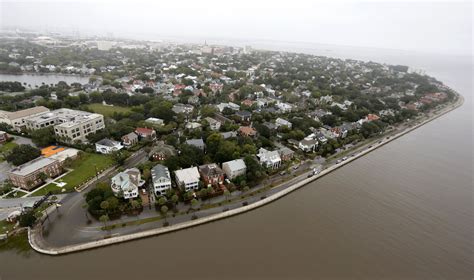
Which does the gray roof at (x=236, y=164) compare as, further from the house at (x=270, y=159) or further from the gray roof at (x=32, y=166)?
the gray roof at (x=32, y=166)

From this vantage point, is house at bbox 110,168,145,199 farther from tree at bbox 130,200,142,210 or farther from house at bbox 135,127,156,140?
house at bbox 135,127,156,140

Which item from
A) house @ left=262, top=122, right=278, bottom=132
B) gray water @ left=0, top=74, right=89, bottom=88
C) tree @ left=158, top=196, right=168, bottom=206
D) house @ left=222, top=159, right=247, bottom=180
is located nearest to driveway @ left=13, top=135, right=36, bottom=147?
tree @ left=158, top=196, right=168, bottom=206

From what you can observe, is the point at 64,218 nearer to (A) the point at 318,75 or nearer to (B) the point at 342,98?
(B) the point at 342,98

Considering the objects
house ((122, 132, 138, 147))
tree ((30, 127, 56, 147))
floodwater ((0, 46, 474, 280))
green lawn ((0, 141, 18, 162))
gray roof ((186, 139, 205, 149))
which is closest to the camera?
floodwater ((0, 46, 474, 280))

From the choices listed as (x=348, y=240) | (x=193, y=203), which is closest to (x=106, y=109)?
(x=193, y=203)

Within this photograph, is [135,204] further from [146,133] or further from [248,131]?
[248,131]

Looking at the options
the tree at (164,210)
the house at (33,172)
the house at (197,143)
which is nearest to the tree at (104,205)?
the tree at (164,210)
